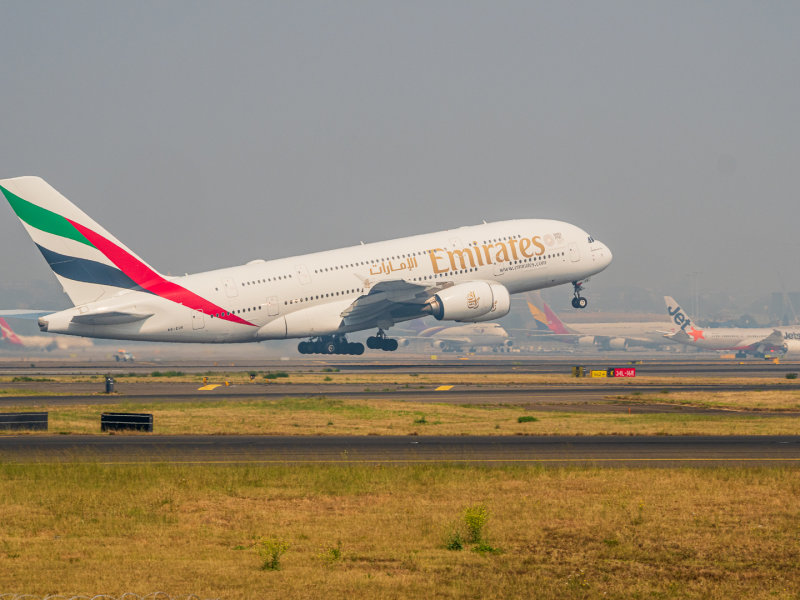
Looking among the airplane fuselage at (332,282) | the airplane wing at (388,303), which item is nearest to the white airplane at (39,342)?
the airplane fuselage at (332,282)

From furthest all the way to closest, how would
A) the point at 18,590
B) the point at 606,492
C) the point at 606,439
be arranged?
the point at 606,439 < the point at 606,492 < the point at 18,590

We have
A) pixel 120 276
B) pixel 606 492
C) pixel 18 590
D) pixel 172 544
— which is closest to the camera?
pixel 18 590

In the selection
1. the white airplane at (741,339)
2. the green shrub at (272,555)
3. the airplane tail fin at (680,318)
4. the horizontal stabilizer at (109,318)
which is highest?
the airplane tail fin at (680,318)

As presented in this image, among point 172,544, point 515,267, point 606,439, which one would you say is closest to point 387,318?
point 515,267

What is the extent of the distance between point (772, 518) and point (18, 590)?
1589 centimetres

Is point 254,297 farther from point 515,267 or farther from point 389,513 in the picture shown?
point 389,513

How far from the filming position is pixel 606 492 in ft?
83.4

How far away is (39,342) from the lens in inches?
6954

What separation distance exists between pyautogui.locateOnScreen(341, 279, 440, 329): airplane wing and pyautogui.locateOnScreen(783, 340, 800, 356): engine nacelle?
11046cm

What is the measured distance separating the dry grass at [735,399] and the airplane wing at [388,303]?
20.2 m

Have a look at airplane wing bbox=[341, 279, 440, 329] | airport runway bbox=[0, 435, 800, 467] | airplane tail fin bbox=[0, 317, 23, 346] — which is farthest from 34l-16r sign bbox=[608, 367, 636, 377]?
airplane tail fin bbox=[0, 317, 23, 346]

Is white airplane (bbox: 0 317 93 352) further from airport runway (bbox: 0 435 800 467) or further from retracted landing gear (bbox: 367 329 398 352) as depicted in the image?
airport runway (bbox: 0 435 800 467)

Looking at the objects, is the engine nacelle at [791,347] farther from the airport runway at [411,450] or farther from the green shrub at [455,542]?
the green shrub at [455,542]

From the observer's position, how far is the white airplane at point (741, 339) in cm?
16675
